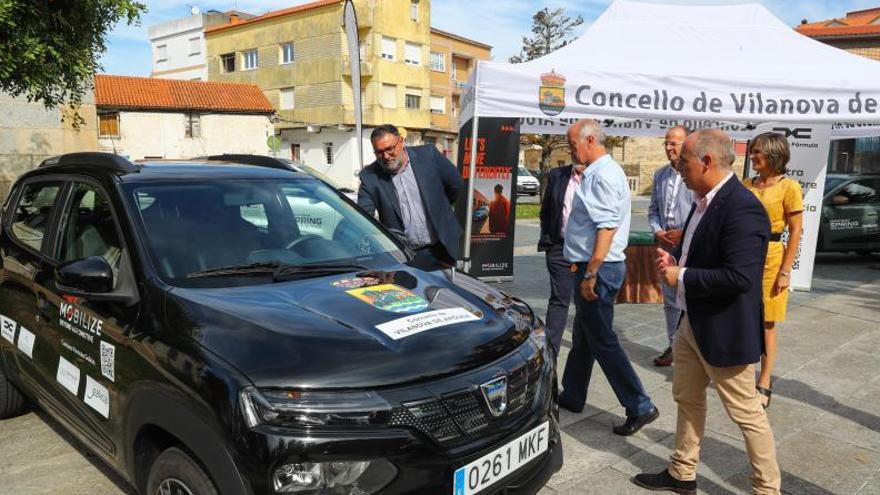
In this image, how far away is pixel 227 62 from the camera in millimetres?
49531

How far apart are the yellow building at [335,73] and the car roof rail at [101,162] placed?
122 ft

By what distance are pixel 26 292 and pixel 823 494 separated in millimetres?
4191

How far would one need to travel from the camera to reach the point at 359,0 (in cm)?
4203

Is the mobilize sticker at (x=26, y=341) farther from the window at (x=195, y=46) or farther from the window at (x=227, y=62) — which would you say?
the window at (x=195, y=46)

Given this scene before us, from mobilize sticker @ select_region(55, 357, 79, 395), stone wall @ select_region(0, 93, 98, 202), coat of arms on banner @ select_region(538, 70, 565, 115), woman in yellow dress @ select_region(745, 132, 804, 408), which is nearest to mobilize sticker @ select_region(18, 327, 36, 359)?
mobilize sticker @ select_region(55, 357, 79, 395)

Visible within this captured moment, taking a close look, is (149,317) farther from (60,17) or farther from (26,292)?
(60,17)

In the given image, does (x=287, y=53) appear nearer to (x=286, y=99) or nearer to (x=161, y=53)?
(x=286, y=99)

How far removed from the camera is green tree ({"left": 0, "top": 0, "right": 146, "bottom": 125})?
827 cm

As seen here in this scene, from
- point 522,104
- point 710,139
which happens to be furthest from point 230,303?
point 522,104

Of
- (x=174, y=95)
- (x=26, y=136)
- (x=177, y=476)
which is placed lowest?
(x=177, y=476)

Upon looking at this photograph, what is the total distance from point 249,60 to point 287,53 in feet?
14.1

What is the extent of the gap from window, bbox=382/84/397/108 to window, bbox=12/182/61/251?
40780mm

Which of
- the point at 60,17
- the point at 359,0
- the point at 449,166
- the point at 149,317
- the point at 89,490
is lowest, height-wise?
the point at 89,490

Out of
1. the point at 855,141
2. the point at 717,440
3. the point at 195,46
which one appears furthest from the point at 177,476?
the point at 195,46
